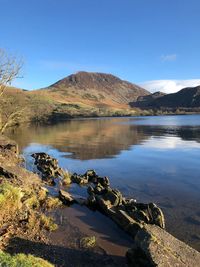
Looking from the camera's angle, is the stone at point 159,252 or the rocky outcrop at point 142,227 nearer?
the stone at point 159,252

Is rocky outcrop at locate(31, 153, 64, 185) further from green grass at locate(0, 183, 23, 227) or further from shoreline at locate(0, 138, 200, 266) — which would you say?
shoreline at locate(0, 138, 200, 266)

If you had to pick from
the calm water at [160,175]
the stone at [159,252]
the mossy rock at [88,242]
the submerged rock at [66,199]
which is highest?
the stone at [159,252]

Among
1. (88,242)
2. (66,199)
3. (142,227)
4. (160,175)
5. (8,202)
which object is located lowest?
(160,175)

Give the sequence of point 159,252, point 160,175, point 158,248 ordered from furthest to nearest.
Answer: point 160,175 → point 158,248 → point 159,252

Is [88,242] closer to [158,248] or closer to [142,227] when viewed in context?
[142,227]

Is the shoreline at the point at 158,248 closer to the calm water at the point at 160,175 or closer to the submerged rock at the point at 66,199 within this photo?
the calm water at the point at 160,175

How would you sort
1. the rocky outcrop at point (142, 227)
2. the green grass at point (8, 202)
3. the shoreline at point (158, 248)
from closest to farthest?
the shoreline at point (158, 248) → the rocky outcrop at point (142, 227) → the green grass at point (8, 202)

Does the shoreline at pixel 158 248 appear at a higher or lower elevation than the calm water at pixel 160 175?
higher

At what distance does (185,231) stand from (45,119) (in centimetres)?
15106

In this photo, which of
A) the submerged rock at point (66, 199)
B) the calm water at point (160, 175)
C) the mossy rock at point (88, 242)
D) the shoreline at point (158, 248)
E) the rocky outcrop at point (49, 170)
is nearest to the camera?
the shoreline at point (158, 248)

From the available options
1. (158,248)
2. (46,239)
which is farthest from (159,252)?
(46,239)

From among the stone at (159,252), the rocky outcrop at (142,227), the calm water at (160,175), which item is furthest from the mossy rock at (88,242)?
the calm water at (160,175)

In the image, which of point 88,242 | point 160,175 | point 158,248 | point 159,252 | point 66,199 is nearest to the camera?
point 159,252

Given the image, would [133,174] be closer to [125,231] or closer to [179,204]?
[179,204]
